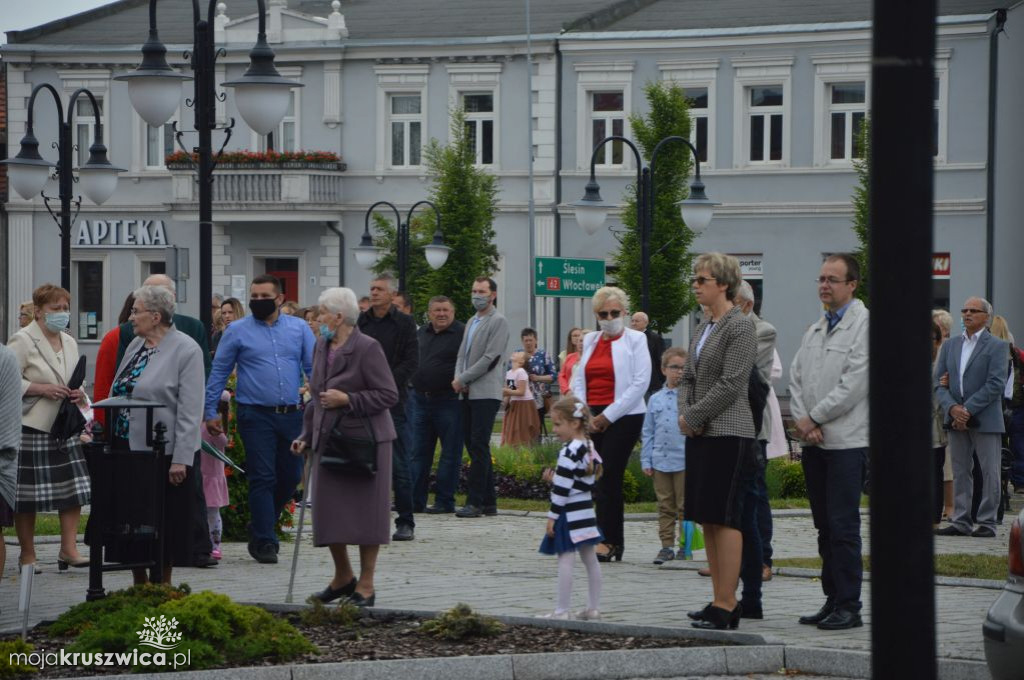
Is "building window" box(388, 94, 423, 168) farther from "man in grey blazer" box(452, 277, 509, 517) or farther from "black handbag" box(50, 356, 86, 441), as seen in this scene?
"black handbag" box(50, 356, 86, 441)

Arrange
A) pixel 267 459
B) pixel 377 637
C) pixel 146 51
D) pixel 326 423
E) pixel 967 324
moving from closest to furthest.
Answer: pixel 377 637
pixel 326 423
pixel 267 459
pixel 146 51
pixel 967 324

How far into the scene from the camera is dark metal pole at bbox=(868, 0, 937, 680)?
3.91 meters

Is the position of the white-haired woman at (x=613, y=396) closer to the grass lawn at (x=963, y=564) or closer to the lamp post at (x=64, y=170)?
the grass lawn at (x=963, y=564)

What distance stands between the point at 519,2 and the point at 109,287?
1376 centimetres

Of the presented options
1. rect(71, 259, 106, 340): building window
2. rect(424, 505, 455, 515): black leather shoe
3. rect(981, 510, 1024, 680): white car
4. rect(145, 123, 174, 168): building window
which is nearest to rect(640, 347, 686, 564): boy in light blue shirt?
rect(424, 505, 455, 515): black leather shoe

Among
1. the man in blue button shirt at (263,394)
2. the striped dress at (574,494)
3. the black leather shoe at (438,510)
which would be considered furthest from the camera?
the black leather shoe at (438,510)

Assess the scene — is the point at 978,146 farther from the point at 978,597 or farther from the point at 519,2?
the point at 978,597

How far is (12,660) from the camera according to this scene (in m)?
7.77

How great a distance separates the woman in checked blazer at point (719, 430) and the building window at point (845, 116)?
33.7 meters

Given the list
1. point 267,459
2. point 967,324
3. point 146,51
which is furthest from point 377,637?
point 967,324

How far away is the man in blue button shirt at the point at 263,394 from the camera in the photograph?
1211cm

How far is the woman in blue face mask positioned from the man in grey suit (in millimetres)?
7723

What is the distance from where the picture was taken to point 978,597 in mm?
10391
